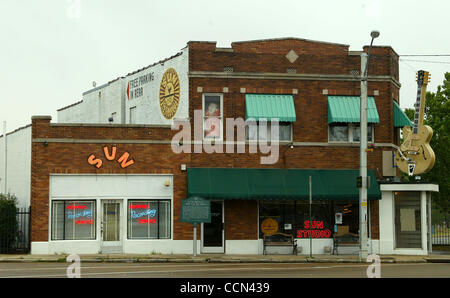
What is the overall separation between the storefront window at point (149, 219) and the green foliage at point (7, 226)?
16.1 ft

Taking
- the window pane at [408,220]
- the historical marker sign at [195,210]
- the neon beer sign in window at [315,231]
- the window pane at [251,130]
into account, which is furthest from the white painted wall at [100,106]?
the window pane at [408,220]

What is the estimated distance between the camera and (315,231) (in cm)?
2630

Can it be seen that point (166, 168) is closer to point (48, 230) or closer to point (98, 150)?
point (98, 150)

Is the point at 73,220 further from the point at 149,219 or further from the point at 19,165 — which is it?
the point at 19,165

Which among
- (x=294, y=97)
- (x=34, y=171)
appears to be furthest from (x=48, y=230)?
(x=294, y=97)

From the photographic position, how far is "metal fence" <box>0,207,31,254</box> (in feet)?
82.4

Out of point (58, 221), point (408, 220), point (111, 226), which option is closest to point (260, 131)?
point (111, 226)

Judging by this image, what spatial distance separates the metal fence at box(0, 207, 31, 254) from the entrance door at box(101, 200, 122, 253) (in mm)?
3105

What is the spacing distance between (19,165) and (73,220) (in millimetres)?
5673

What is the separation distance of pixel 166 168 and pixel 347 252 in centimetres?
866

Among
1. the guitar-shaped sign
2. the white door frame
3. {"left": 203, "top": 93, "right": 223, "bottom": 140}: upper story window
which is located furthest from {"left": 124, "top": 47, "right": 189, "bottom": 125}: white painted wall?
the guitar-shaped sign

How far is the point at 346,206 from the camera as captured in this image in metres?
26.6

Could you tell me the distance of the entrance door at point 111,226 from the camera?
999 inches

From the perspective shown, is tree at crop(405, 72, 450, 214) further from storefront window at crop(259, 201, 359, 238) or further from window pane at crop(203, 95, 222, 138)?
window pane at crop(203, 95, 222, 138)
